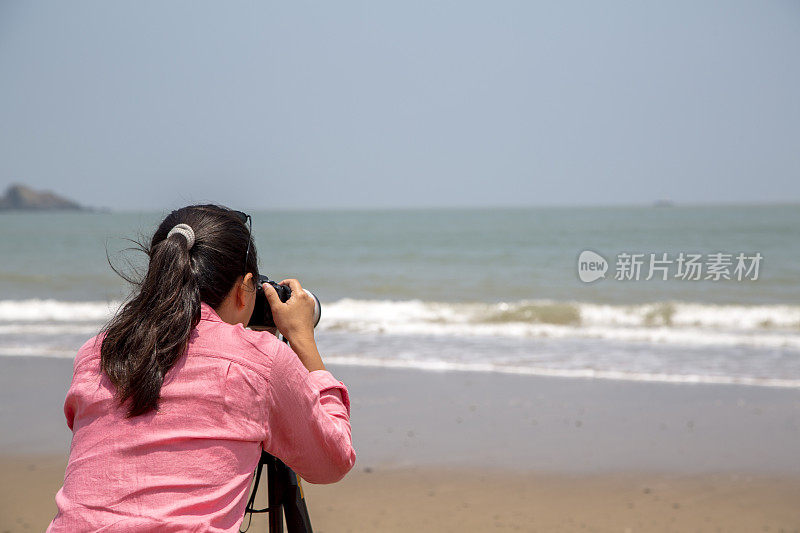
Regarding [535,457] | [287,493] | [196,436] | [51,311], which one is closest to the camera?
[196,436]

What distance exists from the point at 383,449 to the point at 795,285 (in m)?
9.89

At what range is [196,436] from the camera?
1073mm

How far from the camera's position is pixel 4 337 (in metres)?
7.62

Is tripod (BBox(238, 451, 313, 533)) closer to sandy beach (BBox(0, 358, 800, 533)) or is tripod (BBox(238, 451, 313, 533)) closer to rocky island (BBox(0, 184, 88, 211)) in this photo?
sandy beach (BBox(0, 358, 800, 533))

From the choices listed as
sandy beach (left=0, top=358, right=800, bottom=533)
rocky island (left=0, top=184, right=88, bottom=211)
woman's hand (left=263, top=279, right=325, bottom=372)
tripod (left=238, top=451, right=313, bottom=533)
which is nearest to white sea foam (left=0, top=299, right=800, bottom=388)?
sandy beach (left=0, top=358, right=800, bottom=533)

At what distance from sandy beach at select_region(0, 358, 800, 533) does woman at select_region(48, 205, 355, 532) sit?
6.64 feet

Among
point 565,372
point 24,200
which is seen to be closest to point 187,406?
point 565,372

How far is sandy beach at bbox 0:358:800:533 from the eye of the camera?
3121 mm

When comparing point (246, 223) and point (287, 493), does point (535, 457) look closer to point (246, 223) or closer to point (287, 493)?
point (287, 493)

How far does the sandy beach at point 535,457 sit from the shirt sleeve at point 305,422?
197 cm

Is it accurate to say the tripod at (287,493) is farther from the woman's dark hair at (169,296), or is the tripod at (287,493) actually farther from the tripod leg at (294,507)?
the woman's dark hair at (169,296)

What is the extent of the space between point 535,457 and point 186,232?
3044mm

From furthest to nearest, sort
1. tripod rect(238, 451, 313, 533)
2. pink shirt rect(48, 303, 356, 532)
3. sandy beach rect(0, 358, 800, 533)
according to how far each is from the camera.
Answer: sandy beach rect(0, 358, 800, 533) → tripod rect(238, 451, 313, 533) → pink shirt rect(48, 303, 356, 532)

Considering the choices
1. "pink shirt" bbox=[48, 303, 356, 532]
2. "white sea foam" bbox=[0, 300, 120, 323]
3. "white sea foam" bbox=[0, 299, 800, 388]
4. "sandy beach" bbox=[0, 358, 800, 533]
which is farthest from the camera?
"white sea foam" bbox=[0, 300, 120, 323]
